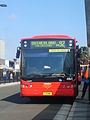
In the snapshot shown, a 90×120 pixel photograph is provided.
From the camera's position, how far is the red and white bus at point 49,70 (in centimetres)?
1730

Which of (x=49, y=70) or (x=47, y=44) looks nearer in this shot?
(x=49, y=70)

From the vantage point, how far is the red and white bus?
17297mm

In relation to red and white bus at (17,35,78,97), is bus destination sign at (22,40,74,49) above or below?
above

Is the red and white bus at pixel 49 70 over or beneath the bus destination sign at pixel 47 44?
beneath

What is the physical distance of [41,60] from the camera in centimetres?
1750

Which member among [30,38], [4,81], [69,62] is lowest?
[4,81]

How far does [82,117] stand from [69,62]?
636 cm

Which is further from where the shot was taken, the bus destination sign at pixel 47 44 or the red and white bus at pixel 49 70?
the bus destination sign at pixel 47 44

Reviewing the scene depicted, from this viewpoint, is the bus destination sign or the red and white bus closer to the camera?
the red and white bus

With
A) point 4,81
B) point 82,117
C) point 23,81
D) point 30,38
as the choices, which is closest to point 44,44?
point 30,38

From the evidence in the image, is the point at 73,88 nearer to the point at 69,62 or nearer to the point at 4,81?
the point at 69,62

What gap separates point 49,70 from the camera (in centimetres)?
1736

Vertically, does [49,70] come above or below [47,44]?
below

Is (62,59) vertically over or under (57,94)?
over
